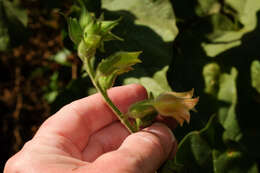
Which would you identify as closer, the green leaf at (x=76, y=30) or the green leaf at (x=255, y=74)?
the green leaf at (x=76, y=30)

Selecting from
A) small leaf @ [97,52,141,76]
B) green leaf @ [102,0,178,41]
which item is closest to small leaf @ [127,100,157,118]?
small leaf @ [97,52,141,76]

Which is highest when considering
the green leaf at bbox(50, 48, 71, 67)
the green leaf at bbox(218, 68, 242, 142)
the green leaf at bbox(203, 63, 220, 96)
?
the green leaf at bbox(203, 63, 220, 96)

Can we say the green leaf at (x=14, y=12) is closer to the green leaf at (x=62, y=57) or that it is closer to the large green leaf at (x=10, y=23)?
the large green leaf at (x=10, y=23)

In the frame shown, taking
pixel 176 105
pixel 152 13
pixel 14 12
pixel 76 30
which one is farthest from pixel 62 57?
pixel 176 105

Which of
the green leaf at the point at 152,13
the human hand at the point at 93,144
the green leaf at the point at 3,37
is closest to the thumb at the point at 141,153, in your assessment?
the human hand at the point at 93,144

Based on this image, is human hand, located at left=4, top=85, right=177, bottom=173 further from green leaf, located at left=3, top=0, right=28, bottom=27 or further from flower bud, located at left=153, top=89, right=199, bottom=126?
green leaf, located at left=3, top=0, right=28, bottom=27

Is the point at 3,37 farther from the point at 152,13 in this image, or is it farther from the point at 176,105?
the point at 176,105
